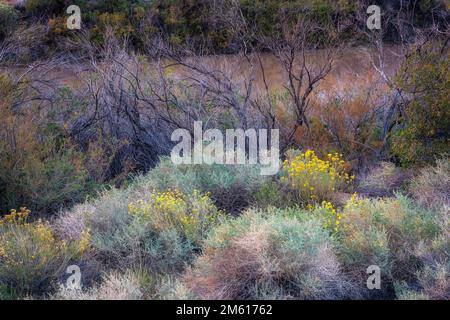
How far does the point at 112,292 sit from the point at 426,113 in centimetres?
582

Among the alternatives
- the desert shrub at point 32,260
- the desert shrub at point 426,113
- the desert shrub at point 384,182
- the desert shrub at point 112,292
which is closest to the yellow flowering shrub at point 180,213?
the desert shrub at point 32,260

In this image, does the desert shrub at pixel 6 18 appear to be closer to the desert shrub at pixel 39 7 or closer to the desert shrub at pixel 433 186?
the desert shrub at pixel 39 7

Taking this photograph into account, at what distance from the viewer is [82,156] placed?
10891 millimetres

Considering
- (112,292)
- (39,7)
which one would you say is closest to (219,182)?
(112,292)

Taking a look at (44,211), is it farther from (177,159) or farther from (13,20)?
(13,20)

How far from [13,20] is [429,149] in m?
14.8

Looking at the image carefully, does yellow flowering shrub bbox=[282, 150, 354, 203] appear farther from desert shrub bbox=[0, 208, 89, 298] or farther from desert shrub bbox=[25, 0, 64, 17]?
desert shrub bbox=[25, 0, 64, 17]

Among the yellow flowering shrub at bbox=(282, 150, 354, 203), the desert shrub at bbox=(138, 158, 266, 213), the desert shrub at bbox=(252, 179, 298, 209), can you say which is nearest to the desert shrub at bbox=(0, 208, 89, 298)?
the desert shrub at bbox=(138, 158, 266, 213)

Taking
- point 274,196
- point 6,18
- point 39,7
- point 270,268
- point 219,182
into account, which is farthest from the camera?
point 39,7

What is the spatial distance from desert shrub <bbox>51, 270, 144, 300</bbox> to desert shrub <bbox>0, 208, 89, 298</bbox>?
494mm

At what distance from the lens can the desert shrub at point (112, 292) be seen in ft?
20.8

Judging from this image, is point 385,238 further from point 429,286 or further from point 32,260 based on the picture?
point 32,260

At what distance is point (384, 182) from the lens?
9.96 m

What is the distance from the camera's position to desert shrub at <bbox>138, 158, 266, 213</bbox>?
9398 mm
